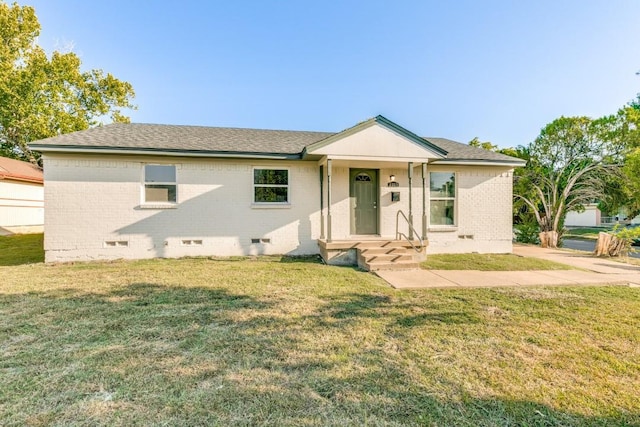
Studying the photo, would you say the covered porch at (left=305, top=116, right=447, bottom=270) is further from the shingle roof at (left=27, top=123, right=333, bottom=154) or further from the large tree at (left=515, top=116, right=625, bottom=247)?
the large tree at (left=515, top=116, right=625, bottom=247)

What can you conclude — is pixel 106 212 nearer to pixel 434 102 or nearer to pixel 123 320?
pixel 123 320

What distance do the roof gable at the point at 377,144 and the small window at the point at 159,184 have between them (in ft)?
14.1

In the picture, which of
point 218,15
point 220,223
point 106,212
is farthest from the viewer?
point 218,15

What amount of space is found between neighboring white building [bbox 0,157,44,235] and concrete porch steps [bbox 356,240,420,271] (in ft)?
60.1

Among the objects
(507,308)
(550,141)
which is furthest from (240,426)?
(550,141)

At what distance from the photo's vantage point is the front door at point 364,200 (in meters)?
9.93

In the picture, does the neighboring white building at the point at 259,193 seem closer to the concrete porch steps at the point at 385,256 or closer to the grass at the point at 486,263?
the concrete porch steps at the point at 385,256

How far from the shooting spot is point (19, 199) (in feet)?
52.5

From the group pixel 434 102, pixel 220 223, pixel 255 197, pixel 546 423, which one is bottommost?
pixel 546 423

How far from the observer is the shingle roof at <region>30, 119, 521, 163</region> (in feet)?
27.9

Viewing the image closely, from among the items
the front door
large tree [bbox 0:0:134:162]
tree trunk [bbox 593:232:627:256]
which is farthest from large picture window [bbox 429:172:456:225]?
large tree [bbox 0:0:134:162]

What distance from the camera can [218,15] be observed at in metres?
12.8

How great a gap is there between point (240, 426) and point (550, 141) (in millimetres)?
19314

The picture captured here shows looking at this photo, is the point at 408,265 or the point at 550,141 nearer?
the point at 408,265
